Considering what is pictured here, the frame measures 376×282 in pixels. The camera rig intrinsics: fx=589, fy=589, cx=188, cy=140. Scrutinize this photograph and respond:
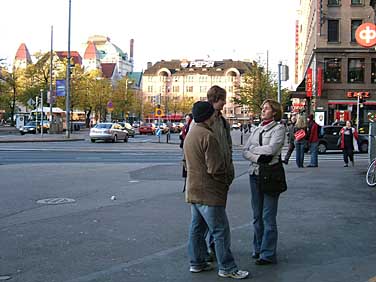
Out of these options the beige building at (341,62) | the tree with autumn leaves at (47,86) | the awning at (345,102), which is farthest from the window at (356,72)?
the tree with autumn leaves at (47,86)

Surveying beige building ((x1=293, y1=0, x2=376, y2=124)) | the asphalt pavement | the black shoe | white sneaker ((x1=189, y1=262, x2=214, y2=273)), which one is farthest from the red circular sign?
beige building ((x1=293, y1=0, x2=376, y2=124))

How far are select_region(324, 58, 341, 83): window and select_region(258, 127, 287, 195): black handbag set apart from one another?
4742 centimetres

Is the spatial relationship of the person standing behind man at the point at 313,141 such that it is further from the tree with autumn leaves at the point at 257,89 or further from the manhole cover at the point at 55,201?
the tree with autumn leaves at the point at 257,89

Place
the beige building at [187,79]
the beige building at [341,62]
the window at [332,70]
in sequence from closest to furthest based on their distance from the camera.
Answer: the beige building at [341,62] → the window at [332,70] → the beige building at [187,79]

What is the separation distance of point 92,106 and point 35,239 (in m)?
83.2

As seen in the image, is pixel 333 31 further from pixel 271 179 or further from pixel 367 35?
pixel 271 179

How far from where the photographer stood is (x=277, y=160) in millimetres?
6477

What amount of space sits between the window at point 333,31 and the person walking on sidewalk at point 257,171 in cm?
4802

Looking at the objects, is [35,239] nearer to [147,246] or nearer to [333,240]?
[147,246]

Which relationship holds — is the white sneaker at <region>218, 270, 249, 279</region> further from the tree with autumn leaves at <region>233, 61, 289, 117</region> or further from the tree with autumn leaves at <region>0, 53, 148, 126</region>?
the tree with autumn leaves at <region>0, 53, 148, 126</region>

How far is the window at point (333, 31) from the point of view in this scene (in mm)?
52344

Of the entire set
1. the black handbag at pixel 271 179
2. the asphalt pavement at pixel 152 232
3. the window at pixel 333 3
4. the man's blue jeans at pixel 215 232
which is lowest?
the asphalt pavement at pixel 152 232

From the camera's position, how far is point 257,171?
6.50m

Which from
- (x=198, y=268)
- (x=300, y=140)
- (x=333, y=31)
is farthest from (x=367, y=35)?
(x=333, y=31)
